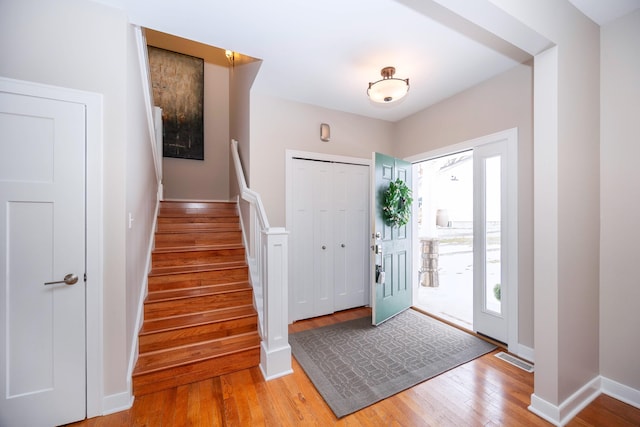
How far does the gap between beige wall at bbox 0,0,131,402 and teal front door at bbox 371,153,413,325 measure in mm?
2380

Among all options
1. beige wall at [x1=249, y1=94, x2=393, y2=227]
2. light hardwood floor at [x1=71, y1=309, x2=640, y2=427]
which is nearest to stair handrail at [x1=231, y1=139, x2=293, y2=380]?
light hardwood floor at [x1=71, y1=309, x2=640, y2=427]

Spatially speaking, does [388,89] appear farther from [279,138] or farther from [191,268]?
[191,268]

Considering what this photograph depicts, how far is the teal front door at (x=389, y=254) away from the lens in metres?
3.00

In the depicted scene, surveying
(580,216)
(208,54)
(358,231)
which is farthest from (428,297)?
(208,54)

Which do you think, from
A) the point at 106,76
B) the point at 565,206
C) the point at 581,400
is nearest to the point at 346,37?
the point at 106,76

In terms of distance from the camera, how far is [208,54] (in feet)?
15.1

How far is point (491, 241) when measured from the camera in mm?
2703

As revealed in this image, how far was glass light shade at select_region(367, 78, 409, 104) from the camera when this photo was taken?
7.14 feet

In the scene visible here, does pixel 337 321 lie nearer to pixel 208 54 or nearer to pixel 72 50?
pixel 72 50

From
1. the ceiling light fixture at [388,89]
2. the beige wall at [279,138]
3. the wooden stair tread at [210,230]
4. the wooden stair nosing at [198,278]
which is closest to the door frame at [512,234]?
the ceiling light fixture at [388,89]

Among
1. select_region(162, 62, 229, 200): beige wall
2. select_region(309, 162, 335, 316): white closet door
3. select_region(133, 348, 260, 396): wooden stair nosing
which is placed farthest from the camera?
select_region(162, 62, 229, 200): beige wall

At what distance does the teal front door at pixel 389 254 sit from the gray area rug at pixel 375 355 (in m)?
0.23

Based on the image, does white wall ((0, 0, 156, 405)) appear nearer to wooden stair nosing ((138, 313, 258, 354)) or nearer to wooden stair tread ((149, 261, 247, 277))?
wooden stair nosing ((138, 313, 258, 354))

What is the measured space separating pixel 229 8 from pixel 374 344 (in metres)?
3.15
